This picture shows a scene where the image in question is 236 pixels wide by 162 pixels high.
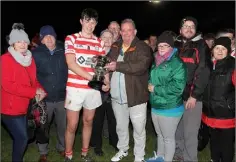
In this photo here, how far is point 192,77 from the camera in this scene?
14.1ft

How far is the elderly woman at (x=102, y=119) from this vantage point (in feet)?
16.5

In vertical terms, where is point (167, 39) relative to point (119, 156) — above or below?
above

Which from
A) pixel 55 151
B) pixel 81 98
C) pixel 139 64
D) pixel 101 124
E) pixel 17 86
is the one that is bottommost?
pixel 55 151

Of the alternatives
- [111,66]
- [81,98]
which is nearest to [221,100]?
[111,66]

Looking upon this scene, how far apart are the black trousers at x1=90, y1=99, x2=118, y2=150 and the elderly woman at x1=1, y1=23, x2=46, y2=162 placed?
4.20 ft

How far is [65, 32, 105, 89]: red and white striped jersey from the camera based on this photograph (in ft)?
13.9

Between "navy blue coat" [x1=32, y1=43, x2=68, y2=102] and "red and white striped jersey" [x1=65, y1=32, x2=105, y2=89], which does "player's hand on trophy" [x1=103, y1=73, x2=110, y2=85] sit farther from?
"navy blue coat" [x1=32, y1=43, x2=68, y2=102]

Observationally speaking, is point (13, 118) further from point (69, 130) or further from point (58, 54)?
point (58, 54)

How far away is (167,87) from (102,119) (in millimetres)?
1578

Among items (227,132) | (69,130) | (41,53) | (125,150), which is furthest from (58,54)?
(227,132)

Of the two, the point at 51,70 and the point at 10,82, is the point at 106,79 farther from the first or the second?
the point at 10,82

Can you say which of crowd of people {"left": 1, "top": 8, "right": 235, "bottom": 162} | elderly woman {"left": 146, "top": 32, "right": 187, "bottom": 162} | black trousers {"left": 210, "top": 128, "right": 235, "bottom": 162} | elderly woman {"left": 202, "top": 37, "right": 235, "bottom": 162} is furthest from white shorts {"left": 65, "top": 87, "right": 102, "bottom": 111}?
black trousers {"left": 210, "top": 128, "right": 235, "bottom": 162}

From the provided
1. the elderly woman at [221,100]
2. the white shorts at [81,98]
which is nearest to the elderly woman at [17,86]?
the white shorts at [81,98]

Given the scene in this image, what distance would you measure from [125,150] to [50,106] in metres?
1.49
